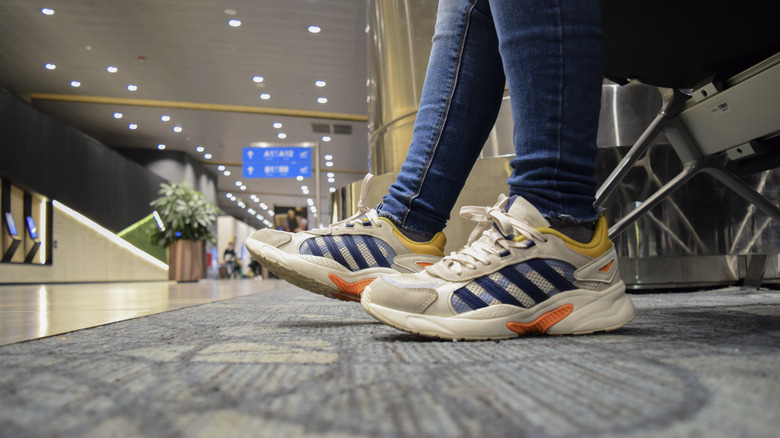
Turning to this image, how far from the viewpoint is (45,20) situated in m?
6.94

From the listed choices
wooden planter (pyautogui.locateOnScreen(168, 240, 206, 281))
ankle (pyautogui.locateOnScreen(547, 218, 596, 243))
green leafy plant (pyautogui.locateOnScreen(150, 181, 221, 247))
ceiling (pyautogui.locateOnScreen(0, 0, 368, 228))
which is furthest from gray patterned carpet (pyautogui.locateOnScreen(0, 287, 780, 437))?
green leafy plant (pyautogui.locateOnScreen(150, 181, 221, 247))

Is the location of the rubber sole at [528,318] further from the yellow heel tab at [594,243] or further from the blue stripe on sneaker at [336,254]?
the blue stripe on sneaker at [336,254]

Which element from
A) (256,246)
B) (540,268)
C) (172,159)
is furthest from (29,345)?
(172,159)

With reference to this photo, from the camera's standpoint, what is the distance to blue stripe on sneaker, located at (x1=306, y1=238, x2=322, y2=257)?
882 millimetres

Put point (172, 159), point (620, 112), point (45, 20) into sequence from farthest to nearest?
point (172, 159) → point (45, 20) → point (620, 112)

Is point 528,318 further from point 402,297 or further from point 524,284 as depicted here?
point 402,297

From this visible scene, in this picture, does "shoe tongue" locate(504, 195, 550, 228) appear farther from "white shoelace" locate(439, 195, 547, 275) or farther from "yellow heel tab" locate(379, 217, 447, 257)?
"yellow heel tab" locate(379, 217, 447, 257)

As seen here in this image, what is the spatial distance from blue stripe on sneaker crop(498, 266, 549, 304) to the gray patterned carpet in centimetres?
5

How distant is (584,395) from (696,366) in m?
0.14

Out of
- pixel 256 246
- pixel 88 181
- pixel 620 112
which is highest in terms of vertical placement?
pixel 88 181

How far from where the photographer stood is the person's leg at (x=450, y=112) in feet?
2.88

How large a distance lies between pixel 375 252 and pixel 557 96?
39cm

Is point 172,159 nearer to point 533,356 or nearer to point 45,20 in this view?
point 45,20

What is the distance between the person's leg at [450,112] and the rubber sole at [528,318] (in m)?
0.25
